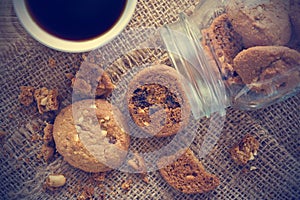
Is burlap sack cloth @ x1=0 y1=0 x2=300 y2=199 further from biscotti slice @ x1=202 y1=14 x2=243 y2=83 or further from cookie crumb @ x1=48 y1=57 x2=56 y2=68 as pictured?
biscotti slice @ x1=202 y1=14 x2=243 y2=83

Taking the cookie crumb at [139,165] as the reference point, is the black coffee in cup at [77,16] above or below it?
above

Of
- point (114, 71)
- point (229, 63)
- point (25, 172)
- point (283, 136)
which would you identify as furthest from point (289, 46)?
point (25, 172)

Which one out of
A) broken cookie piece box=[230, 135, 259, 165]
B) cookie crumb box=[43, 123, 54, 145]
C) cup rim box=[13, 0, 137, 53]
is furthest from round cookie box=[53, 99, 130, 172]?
broken cookie piece box=[230, 135, 259, 165]

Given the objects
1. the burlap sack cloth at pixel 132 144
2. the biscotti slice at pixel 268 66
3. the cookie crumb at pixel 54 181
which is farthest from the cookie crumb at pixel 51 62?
the biscotti slice at pixel 268 66

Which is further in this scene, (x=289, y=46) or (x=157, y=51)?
(x=157, y=51)

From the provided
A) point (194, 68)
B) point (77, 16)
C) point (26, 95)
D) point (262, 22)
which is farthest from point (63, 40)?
point (262, 22)

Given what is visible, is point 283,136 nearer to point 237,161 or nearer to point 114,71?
point 237,161

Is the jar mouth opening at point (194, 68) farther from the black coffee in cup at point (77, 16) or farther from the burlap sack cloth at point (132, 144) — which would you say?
the black coffee in cup at point (77, 16)
